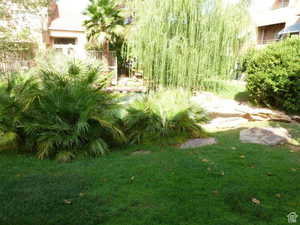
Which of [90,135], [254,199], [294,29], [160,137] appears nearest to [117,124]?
[90,135]

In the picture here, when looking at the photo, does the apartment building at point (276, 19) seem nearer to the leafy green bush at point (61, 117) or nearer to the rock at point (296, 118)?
the rock at point (296, 118)

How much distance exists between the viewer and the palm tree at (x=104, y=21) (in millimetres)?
14023

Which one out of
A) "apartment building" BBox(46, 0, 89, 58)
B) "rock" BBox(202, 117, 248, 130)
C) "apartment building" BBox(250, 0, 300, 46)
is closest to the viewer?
"rock" BBox(202, 117, 248, 130)

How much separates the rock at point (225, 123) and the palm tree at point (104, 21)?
31.7 ft

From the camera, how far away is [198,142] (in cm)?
499

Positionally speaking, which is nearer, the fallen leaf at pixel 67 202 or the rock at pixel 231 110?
the fallen leaf at pixel 67 202

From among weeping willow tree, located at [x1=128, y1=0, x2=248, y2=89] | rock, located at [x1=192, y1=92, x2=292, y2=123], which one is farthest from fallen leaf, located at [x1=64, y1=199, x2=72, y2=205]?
weeping willow tree, located at [x1=128, y1=0, x2=248, y2=89]

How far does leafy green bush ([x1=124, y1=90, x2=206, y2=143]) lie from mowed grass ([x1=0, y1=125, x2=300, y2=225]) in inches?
33.0

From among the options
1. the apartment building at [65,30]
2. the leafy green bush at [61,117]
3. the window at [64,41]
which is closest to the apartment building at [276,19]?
the apartment building at [65,30]

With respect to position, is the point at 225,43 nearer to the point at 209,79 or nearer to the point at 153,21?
the point at 209,79

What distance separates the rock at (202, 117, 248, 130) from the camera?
6.21m

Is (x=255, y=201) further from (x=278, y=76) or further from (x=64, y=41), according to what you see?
(x=64, y=41)

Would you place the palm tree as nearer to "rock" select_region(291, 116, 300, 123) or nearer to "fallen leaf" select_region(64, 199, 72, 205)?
"rock" select_region(291, 116, 300, 123)

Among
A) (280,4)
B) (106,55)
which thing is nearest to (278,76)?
(106,55)
